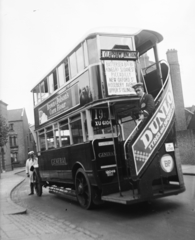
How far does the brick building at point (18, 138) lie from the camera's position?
56.2 meters

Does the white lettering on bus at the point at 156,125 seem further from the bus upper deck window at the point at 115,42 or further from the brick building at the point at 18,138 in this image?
the brick building at the point at 18,138

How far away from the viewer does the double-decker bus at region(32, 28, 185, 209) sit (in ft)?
20.3

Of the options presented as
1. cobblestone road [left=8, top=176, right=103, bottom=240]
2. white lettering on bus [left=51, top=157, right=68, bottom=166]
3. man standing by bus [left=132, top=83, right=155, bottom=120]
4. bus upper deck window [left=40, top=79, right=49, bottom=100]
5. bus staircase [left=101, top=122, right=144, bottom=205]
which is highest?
bus upper deck window [left=40, top=79, right=49, bottom=100]

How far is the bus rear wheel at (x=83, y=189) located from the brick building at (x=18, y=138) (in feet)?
163

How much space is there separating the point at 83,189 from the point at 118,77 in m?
3.05

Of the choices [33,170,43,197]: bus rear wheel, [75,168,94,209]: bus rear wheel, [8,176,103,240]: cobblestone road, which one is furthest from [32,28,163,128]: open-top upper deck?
[33,170,43,197]: bus rear wheel

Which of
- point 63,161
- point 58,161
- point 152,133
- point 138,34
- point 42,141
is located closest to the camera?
point 152,133

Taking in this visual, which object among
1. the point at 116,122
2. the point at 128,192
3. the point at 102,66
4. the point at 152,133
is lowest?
the point at 128,192

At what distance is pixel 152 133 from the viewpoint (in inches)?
245

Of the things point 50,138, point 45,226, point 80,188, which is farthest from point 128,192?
point 50,138

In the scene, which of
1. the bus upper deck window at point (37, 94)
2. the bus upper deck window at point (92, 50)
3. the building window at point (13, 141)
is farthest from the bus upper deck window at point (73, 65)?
the building window at point (13, 141)

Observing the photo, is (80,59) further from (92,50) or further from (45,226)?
(45,226)

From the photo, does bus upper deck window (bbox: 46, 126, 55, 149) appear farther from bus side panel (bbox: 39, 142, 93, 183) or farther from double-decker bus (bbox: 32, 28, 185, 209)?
double-decker bus (bbox: 32, 28, 185, 209)

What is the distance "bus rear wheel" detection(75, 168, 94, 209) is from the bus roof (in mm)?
3451
